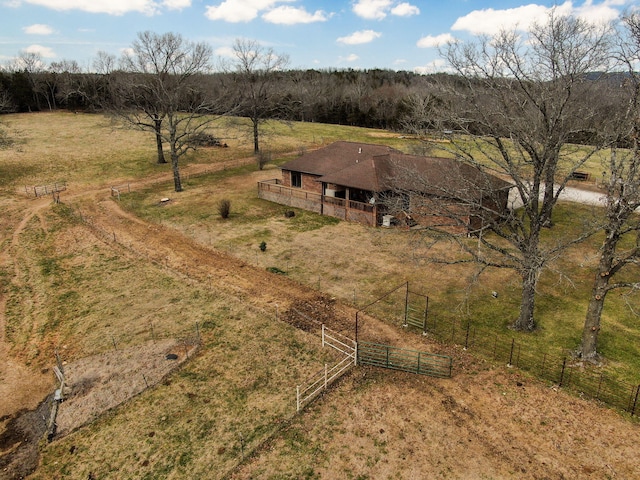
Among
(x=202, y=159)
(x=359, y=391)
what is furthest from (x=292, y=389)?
(x=202, y=159)

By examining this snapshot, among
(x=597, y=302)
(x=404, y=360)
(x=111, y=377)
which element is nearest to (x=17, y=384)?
(x=111, y=377)

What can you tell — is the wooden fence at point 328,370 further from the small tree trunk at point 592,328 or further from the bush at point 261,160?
the bush at point 261,160

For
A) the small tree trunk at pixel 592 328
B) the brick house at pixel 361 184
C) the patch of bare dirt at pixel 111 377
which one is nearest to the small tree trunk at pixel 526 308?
the small tree trunk at pixel 592 328

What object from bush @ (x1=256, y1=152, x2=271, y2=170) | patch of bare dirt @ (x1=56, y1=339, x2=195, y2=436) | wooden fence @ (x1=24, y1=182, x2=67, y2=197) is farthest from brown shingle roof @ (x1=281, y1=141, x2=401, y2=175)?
patch of bare dirt @ (x1=56, y1=339, x2=195, y2=436)

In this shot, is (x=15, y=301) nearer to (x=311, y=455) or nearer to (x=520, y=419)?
(x=311, y=455)

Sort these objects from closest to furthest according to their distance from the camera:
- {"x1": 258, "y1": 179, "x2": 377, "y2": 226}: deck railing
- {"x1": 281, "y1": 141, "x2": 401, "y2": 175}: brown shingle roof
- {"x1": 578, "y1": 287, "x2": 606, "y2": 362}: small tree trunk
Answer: {"x1": 578, "y1": 287, "x2": 606, "y2": 362}: small tree trunk
{"x1": 258, "y1": 179, "x2": 377, "y2": 226}: deck railing
{"x1": 281, "y1": 141, "x2": 401, "y2": 175}: brown shingle roof

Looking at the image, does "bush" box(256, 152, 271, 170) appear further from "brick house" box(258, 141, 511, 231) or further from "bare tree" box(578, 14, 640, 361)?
"bare tree" box(578, 14, 640, 361)

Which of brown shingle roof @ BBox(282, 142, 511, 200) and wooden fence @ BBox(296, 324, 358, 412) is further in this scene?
brown shingle roof @ BBox(282, 142, 511, 200)

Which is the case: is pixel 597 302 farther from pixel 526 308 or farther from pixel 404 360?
pixel 404 360
